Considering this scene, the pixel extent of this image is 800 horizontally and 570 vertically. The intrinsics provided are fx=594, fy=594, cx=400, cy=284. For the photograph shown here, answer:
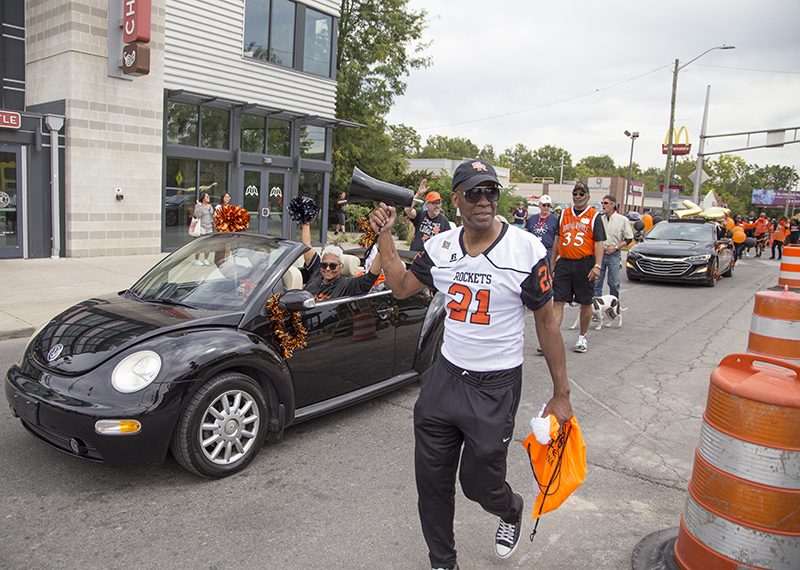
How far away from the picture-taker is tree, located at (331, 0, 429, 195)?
26953mm

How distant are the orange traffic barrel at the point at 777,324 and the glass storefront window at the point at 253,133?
1557 cm

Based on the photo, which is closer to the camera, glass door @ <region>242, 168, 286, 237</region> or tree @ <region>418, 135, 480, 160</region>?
glass door @ <region>242, 168, 286, 237</region>

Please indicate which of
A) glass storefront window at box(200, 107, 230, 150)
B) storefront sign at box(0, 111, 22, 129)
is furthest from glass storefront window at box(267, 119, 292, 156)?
storefront sign at box(0, 111, 22, 129)

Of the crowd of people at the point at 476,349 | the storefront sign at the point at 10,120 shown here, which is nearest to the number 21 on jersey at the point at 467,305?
the crowd of people at the point at 476,349

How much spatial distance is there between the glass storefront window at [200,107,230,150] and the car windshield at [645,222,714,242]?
40.1 ft

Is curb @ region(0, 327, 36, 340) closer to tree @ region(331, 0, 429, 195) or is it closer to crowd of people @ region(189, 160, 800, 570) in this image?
crowd of people @ region(189, 160, 800, 570)

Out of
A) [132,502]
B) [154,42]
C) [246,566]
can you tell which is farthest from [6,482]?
[154,42]

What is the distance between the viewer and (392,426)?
4715 mm

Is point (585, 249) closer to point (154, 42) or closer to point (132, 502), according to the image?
point (132, 502)

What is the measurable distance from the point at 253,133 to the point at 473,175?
1656 cm

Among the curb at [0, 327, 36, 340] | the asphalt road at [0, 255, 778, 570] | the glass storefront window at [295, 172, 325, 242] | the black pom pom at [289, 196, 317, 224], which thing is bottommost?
the curb at [0, 327, 36, 340]

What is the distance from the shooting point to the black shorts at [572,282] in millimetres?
7148

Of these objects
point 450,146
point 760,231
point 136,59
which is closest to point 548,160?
point 450,146

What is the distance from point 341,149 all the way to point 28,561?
1004 inches
